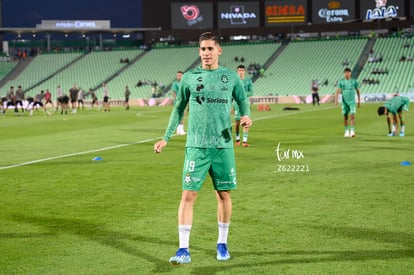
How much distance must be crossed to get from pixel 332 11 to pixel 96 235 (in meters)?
72.1

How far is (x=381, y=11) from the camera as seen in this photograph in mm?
74750

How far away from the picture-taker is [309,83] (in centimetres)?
6612

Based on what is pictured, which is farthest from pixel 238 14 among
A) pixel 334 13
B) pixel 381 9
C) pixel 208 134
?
pixel 208 134

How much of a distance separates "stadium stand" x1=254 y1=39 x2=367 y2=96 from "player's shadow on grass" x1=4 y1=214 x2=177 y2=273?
2162 inches

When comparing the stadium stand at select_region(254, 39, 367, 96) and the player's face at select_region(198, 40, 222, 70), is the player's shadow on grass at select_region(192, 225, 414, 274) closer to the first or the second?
the player's face at select_region(198, 40, 222, 70)

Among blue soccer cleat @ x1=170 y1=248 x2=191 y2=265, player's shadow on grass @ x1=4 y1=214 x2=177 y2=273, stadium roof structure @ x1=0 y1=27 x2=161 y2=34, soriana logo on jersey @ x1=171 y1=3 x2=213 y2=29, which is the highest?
soriana logo on jersey @ x1=171 y1=3 x2=213 y2=29

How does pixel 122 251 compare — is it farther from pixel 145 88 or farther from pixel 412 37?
pixel 412 37

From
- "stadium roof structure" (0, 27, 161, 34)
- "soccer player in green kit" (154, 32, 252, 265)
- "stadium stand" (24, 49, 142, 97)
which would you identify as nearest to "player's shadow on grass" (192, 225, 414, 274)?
"soccer player in green kit" (154, 32, 252, 265)

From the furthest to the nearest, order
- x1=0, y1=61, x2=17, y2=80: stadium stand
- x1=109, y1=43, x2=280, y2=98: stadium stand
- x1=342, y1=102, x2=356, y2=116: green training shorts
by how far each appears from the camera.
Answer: x1=0, y1=61, x2=17, y2=80: stadium stand, x1=109, y1=43, x2=280, y2=98: stadium stand, x1=342, y1=102, x2=356, y2=116: green training shorts

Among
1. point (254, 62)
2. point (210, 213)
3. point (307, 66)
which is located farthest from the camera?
point (254, 62)

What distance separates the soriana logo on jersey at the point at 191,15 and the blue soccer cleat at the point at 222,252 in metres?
75.3

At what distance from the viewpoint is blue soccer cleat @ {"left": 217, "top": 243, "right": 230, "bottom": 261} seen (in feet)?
22.1

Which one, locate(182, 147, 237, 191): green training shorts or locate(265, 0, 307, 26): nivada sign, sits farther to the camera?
locate(265, 0, 307, 26): nivada sign

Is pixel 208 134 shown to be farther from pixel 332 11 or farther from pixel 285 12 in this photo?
pixel 285 12
